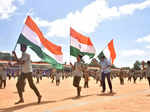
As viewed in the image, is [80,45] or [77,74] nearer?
[77,74]

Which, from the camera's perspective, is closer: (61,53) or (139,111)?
(139,111)

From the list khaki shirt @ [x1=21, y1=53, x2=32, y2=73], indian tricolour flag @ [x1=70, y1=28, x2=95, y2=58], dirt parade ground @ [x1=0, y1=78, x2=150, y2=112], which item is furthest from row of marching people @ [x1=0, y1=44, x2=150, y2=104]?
indian tricolour flag @ [x1=70, y1=28, x2=95, y2=58]

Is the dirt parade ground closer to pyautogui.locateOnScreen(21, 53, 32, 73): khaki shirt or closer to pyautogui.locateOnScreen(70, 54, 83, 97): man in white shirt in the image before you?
pyautogui.locateOnScreen(70, 54, 83, 97): man in white shirt

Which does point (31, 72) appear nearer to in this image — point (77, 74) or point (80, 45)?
point (77, 74)

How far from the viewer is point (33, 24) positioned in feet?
25.3

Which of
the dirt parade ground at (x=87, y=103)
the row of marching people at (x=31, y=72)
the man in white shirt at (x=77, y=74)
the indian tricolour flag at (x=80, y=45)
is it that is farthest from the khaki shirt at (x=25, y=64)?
the indian tricolour flag at (x=80, y=45)

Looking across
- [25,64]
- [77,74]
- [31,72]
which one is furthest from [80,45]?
[25,64]

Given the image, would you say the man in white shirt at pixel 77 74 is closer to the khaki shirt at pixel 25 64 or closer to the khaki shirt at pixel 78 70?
the khaki shirt at pixel 78 70

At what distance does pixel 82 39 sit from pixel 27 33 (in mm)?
3808

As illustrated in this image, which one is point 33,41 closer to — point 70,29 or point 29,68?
point 29,68

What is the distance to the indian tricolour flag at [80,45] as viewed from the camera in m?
9.91

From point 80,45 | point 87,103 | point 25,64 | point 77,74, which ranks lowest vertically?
point 87,103

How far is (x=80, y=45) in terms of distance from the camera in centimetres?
1060

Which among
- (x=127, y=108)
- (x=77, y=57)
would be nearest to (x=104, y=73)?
(x=77, y=57)
